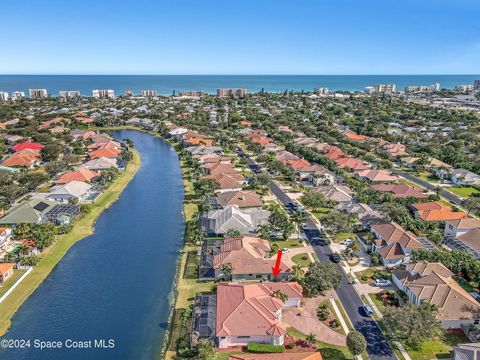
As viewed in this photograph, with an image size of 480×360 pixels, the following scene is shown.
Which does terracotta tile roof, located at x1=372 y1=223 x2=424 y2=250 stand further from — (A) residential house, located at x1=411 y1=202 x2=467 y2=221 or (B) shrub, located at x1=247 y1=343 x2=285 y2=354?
(B) shrub, located at x1=247 y1=343 x2=285 y2=354

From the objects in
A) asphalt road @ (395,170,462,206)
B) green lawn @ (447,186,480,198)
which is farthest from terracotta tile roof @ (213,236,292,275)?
green lawn @ (447,186,480,198)

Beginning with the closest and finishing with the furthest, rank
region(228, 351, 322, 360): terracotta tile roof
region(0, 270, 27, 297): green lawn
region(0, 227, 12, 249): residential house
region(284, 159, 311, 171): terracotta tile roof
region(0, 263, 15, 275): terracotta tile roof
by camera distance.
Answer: region(228, 351, 322, 360): terracotta tile roof, region(0, 270, 27, 297): green lawn, region(0, 263, 15, 275): terracotta tile roof, region(0, 227, 12, 249): residential house, region(284, 159, 311, 171): terracotta tile roof

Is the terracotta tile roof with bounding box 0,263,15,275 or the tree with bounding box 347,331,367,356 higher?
the tree with bounding box 347,331,367,356

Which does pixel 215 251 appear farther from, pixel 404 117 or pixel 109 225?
pixel 404 117

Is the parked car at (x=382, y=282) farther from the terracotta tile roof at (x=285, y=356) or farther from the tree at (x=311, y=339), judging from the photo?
the terracotta tile roof at (x=285, y=356)

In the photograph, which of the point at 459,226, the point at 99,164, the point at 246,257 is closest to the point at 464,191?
the point at 459,226
